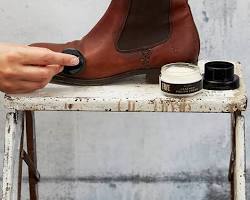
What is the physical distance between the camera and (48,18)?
143 cm

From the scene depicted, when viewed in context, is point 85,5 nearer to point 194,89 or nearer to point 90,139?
point 90,139

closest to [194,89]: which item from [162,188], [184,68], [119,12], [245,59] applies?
[184,68]

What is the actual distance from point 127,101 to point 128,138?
58 centimetres

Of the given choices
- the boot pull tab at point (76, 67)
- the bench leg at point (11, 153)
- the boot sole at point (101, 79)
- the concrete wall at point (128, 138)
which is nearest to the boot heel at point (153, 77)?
the boot sole at point (101, 79)

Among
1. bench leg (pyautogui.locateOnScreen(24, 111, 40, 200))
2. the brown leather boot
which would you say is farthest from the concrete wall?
the brown leather boot

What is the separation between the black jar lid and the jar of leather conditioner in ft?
0.10

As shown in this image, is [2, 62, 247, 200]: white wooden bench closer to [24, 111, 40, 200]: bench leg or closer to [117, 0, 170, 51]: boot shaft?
[117, 0, 170, 51]: boot shaft

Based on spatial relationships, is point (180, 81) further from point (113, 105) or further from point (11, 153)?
point (11, 153)

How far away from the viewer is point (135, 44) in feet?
3.28

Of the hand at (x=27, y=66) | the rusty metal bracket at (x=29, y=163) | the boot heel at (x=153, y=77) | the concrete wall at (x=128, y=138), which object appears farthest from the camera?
the concrete wall at (x=128, y=138)

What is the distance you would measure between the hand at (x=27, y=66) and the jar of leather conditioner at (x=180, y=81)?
0.52ft

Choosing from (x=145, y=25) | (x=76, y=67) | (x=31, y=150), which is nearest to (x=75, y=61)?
(x=76, y=67)

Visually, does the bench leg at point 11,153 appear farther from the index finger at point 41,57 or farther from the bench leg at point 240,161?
the bench leg at point 240,161

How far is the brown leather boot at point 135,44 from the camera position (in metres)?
0.99
